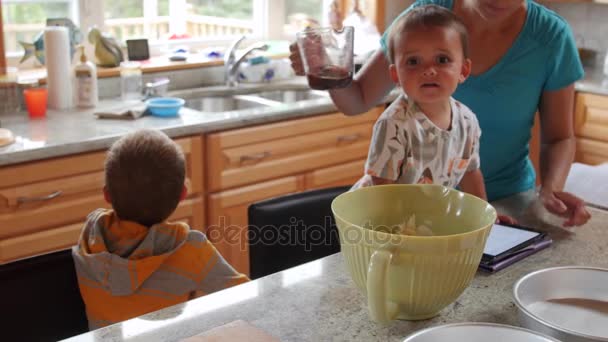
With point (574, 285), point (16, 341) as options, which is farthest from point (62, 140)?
point (574, 285)

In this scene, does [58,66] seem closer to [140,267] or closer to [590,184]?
[140,267]

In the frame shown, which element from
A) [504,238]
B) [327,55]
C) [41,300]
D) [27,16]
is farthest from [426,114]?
[27,16]

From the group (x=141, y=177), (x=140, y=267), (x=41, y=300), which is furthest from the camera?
(x=141, y=177)

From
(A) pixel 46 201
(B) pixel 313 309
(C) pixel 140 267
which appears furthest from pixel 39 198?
(B) pixel 313 309

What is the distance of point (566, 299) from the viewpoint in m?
1.09

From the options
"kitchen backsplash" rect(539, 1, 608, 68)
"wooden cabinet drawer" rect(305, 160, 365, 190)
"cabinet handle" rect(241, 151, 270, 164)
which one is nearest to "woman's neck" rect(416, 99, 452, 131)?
"cabinet handle" rect(241, 151, 270, 164)

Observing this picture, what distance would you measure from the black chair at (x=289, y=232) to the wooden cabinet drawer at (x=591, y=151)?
7.37ft

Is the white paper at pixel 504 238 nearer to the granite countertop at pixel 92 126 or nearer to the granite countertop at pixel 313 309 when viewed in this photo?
the granite countertop at pixel 313 309

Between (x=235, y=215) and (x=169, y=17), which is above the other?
(x=169, y=17)

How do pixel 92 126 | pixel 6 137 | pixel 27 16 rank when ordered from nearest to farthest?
pixel 6 137, pixel 92 126, pixel 27 16

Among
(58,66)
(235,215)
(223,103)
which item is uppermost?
(58,66)

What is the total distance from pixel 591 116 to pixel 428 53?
230cm

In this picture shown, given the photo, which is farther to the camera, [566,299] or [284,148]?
[284,148]

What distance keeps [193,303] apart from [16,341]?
1.12 ft
